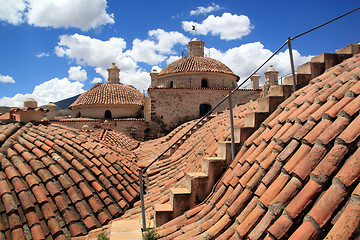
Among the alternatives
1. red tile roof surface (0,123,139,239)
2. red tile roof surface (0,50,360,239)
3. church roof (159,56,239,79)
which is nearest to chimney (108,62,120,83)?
church roof (159,56,239,79)

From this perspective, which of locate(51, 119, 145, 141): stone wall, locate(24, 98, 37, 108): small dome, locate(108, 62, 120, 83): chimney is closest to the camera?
locate(24, 98, 37, 108): small dome

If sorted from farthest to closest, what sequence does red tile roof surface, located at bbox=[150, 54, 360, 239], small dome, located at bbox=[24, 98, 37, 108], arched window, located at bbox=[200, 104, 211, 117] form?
arched window, located at bbox=[200, 104, 211, 117]
small dome, located at bbox=[24, 98, 37, 108]
red tile roof surface, located at bbox=[150, 54, 360, 239]

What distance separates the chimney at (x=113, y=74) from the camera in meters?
28.4

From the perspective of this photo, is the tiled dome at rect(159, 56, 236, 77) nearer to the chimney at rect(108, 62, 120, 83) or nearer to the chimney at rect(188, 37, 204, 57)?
the chimney at rect(188, 37, 204, 57)

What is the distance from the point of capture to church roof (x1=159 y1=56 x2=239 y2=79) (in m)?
19.7

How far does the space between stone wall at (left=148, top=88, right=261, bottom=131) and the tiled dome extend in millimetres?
2537

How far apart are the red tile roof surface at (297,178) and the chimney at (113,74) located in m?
26.6

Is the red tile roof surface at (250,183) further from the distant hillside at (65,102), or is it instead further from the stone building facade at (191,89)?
the distant hillside at (65,102)

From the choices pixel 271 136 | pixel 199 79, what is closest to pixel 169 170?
pixel 271 136

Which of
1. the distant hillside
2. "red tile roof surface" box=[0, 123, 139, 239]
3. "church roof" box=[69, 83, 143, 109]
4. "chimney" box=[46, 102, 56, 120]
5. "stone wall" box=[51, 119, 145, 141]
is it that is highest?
the distant hillside

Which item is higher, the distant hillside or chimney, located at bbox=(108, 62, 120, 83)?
the distant hillside

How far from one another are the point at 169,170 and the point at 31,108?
403cm

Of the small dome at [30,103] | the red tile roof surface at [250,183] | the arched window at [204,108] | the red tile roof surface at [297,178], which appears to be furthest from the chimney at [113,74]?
the red tile roof surface at [297,178]

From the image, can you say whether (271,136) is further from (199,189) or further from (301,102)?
(199,189)
